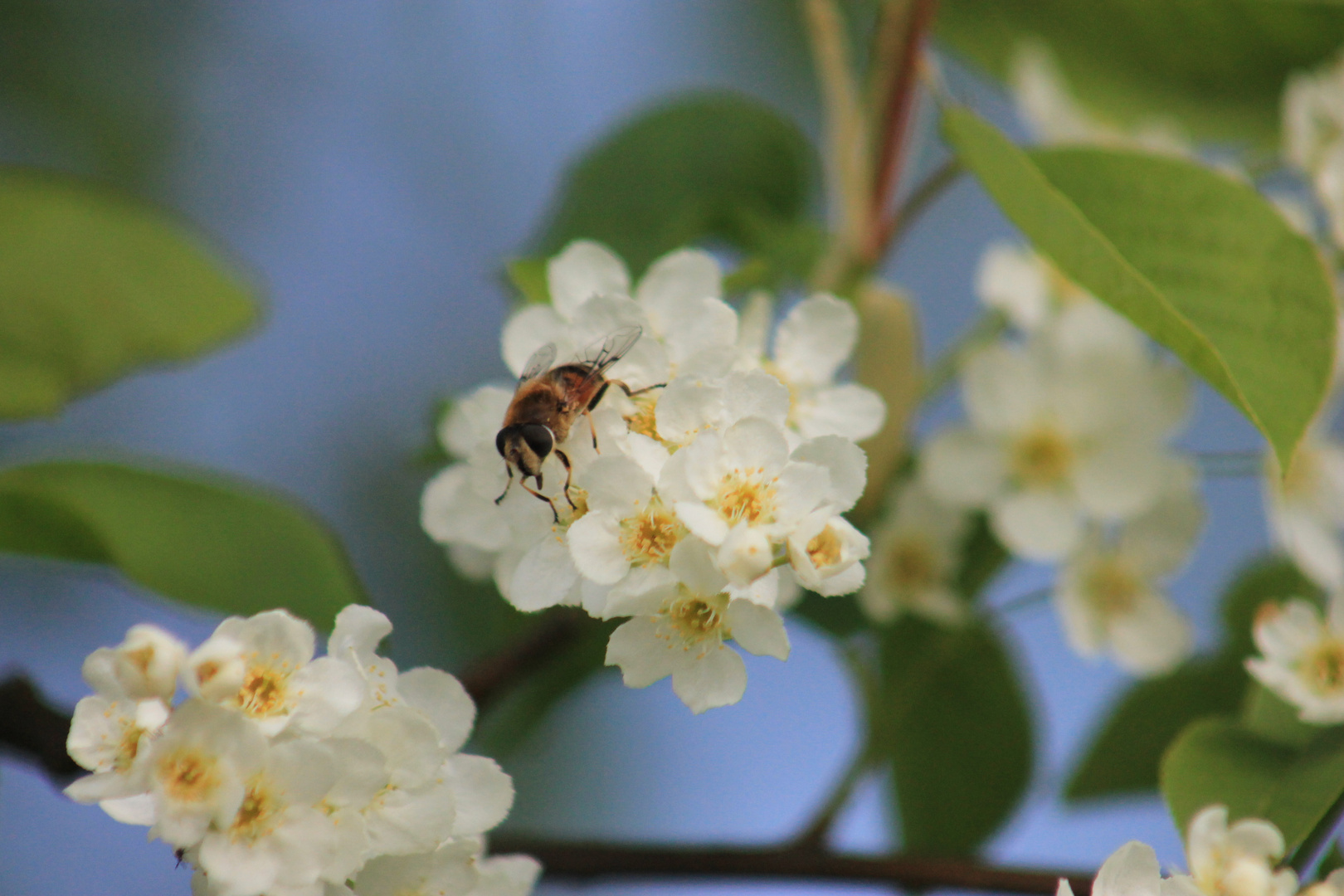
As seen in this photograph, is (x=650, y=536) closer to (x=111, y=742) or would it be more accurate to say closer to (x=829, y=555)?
(x=829, y=555)

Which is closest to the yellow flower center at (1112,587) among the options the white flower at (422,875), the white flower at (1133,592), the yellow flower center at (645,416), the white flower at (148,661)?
the white flower at (1133,592)

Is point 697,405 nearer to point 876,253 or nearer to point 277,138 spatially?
point 876,253

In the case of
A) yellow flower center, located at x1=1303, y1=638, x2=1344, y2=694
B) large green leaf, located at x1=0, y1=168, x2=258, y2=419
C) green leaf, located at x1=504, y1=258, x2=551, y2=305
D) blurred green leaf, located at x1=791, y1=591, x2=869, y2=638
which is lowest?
yellow flower center, located at x1=1303, y1=638, x2=1344, y2=694

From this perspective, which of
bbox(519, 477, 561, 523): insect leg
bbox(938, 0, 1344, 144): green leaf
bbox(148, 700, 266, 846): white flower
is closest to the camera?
bbox(148, 700, 266, 846): white flower

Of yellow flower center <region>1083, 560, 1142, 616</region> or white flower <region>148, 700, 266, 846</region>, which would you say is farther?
yellow flower center <region>1083, 560, 1142, 616</region>

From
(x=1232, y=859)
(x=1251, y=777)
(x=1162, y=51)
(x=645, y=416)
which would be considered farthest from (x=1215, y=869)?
(x=1162, y=51)

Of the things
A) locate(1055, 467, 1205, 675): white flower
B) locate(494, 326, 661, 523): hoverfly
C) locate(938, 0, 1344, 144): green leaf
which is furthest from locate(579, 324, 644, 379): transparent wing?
locate(938, 0, 1344, 144): green leaf

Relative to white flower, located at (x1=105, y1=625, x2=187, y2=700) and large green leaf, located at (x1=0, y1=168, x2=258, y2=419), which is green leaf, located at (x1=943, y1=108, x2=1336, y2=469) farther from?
large green leaf, located at (x1=0, y1=168, x2=258, y2=419)
